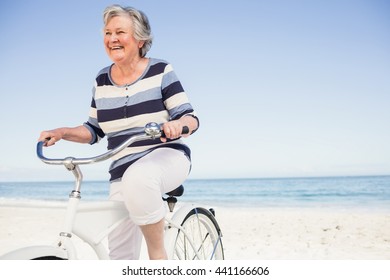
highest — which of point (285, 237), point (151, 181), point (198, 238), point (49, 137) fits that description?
point (49, 137)

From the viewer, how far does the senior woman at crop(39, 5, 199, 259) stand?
121cm

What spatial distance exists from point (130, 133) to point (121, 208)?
0.70 ft

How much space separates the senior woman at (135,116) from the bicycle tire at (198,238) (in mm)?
163

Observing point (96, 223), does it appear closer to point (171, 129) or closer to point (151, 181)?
point (151, 181)

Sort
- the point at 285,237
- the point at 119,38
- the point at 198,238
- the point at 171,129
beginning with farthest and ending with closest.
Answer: the point at 285,237 → the point at 198,238 → the point at 119,38 → the point at 171,129

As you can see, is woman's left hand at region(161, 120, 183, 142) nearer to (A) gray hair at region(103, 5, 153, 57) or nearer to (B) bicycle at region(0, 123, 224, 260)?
(B) bicycle at region(0, 123, 224, 260)

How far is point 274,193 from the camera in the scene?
35.1 feet

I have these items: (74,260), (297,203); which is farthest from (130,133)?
(297,203)

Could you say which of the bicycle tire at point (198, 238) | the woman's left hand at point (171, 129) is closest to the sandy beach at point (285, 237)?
the bicycle tire at point (198, 238)

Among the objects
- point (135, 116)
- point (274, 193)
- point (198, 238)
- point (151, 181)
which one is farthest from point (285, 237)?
point (274, 193)

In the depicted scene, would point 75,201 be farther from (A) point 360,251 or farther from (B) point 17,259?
(A) point 360,251

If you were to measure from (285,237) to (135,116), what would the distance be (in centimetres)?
285

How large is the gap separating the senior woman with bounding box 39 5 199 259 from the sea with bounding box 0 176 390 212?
612 centimetres

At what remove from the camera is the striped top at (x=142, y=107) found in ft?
4.30
